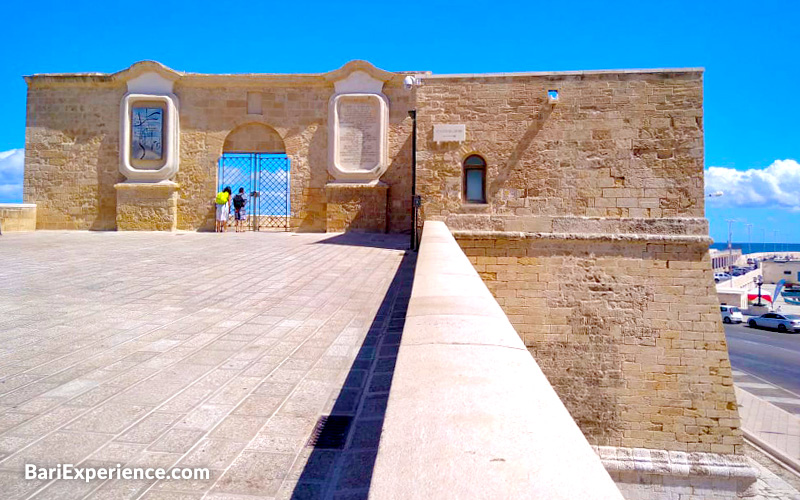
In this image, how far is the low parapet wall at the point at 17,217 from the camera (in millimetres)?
13922

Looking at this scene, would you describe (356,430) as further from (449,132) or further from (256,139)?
(256,139)

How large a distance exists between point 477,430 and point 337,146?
13.4 m

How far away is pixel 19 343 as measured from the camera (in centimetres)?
356

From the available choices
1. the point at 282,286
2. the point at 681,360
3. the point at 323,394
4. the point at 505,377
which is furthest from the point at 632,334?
the point at 505,377

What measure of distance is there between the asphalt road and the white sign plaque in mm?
13375

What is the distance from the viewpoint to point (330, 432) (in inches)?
94.8

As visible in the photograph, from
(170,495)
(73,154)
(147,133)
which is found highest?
(147,133)

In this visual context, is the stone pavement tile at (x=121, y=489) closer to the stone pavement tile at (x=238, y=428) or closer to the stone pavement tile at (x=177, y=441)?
the stone pavement tile at (x=177, y=441)

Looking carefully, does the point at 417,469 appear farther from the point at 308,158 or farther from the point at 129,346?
the point at 308,158

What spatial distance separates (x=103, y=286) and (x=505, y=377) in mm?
5276

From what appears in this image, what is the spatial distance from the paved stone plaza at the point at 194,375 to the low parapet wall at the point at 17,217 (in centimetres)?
920

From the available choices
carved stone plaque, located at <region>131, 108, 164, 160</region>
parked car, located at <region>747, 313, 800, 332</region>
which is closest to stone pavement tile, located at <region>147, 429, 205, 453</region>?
carved stone plaque, located at <region>131, 108, 164, 160</region>

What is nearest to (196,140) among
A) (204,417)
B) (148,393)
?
(148,393)

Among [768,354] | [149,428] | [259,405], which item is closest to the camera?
[149,428]
